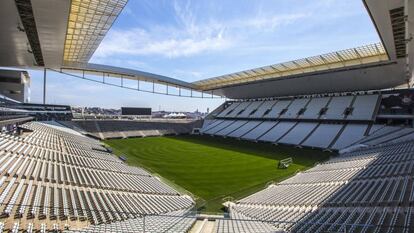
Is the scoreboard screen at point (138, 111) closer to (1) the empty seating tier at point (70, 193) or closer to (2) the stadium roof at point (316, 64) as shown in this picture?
(2) the stadium roof at point (316, 64)

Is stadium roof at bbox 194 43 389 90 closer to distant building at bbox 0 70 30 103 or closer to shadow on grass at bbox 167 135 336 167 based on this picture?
shadow on grass at bbox 167 135 336 167

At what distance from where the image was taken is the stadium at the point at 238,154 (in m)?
11.4

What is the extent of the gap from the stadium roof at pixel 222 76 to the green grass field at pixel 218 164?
9.88 metres

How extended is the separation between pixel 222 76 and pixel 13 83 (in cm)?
2932

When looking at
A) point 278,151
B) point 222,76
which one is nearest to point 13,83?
point 222,76

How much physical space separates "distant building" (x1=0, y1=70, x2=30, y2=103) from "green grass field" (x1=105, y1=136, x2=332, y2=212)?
1735cm

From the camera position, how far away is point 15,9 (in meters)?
14.2

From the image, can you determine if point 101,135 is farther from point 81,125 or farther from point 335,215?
point 335,215

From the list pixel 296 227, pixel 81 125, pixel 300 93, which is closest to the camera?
pixel 296 227

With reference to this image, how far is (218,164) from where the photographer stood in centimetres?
2958

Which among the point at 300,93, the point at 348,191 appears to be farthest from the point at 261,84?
the point at 348,191

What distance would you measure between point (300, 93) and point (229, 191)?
33386 millimetres

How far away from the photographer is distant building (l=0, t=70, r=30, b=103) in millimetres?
42156

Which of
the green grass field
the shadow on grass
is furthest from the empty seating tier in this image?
the shadow on grass
